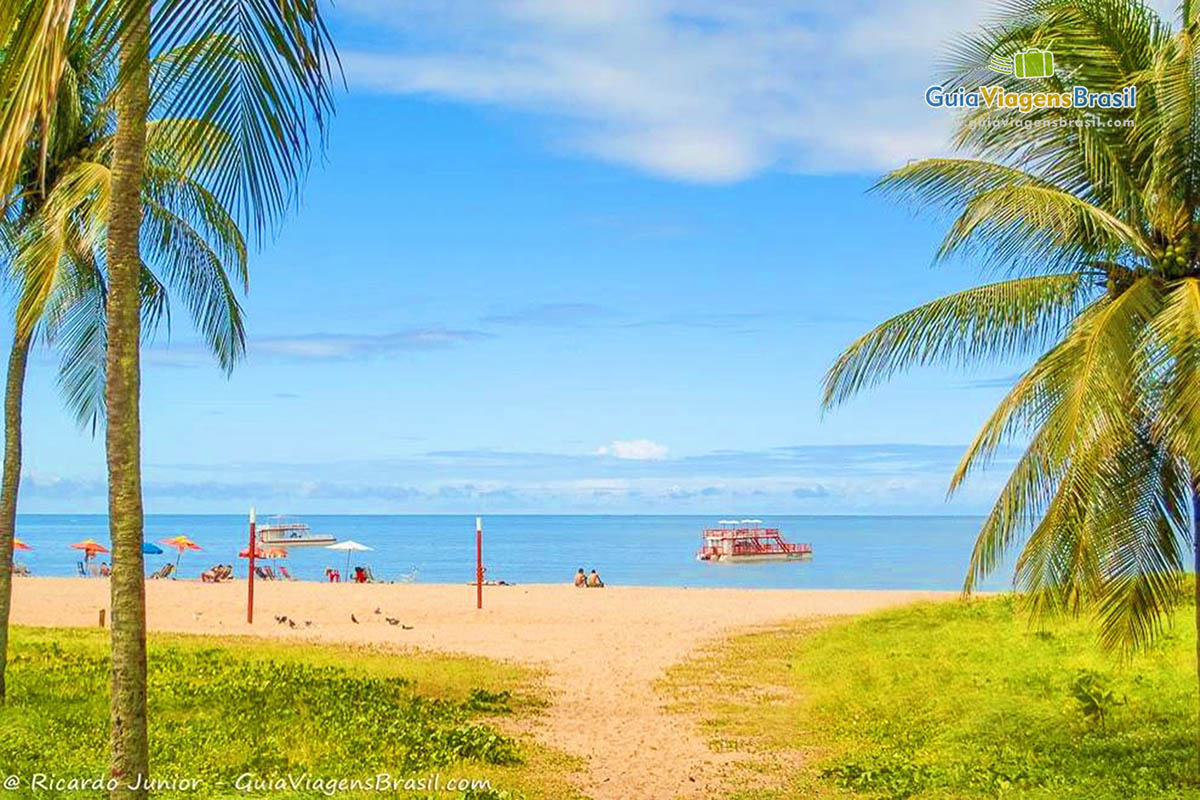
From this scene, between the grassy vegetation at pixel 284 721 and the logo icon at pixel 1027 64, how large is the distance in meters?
8.24

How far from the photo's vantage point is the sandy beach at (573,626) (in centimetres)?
1245

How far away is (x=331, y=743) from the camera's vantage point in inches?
443

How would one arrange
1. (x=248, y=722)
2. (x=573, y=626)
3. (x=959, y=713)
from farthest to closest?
1. (x=573, y=626)
2. (x=959, y=713)
3. (x=248, y=722)

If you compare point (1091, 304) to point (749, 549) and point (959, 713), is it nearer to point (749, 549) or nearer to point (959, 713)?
point (959, 713)

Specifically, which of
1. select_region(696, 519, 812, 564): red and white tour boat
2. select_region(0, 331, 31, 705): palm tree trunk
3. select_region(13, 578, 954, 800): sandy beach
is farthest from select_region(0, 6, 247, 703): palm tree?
select_region(696, 519, 812, 564): red and white tour boat

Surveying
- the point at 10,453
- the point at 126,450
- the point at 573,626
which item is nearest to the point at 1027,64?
the point at 126,450

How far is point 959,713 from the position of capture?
1385 centimetres

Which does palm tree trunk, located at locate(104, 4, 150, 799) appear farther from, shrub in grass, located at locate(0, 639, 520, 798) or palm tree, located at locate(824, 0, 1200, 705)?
palm tree, located at locate(824, 0, 1200, 705)

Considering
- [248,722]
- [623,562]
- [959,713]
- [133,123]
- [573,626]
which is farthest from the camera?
[623,562]

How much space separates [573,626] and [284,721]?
596 inches

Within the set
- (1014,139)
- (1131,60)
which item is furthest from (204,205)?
(1131,60)

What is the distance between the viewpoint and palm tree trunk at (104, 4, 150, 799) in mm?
7812

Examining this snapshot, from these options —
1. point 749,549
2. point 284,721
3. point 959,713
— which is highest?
point 749,549

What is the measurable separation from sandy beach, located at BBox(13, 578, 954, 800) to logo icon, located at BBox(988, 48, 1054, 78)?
7654mm
